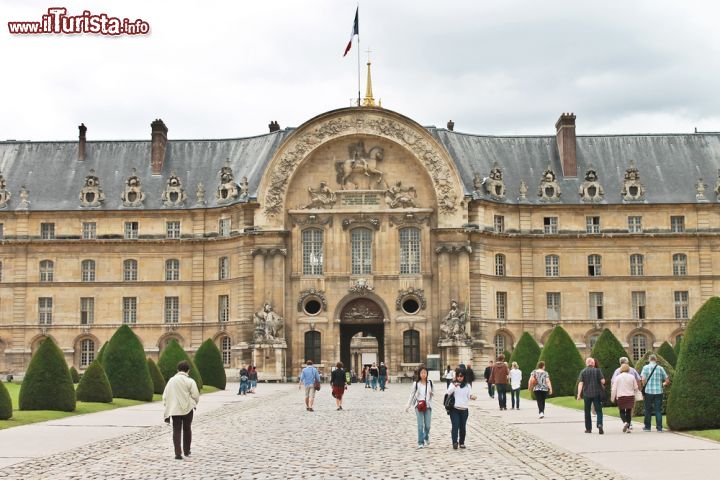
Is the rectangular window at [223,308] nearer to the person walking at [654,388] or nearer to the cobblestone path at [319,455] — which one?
the cobblestone path at [319,455]

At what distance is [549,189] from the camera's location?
71.4m

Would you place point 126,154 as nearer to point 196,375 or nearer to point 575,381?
point 196,375

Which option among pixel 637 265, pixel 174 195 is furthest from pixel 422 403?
pixel 174 195

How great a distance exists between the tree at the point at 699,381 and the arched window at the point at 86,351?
172 ft

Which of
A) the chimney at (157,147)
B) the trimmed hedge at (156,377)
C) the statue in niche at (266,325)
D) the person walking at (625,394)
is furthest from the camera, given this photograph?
the chimney at (157,147)

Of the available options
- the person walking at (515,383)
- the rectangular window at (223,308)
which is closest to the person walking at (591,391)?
the person walking at (515,383)

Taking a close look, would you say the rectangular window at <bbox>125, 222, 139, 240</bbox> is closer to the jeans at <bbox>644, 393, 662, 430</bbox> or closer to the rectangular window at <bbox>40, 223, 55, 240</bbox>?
the rectangular window at <bbox>40, 223, 55, 240</bbox>

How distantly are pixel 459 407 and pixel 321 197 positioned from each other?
46076mm

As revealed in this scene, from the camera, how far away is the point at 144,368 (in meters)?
41.2

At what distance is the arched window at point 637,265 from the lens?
2761 inches

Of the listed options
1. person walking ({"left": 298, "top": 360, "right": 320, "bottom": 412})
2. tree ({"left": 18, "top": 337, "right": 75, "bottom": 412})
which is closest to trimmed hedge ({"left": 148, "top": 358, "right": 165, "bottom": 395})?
person walking ({"left": 298, "top": 360, "right": 320, "bottom": 412})

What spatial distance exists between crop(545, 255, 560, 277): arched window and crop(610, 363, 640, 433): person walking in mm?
45318

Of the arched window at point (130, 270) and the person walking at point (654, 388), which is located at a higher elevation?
the arched window at point (130, 270)

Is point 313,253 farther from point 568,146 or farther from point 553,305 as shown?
point 568,146
